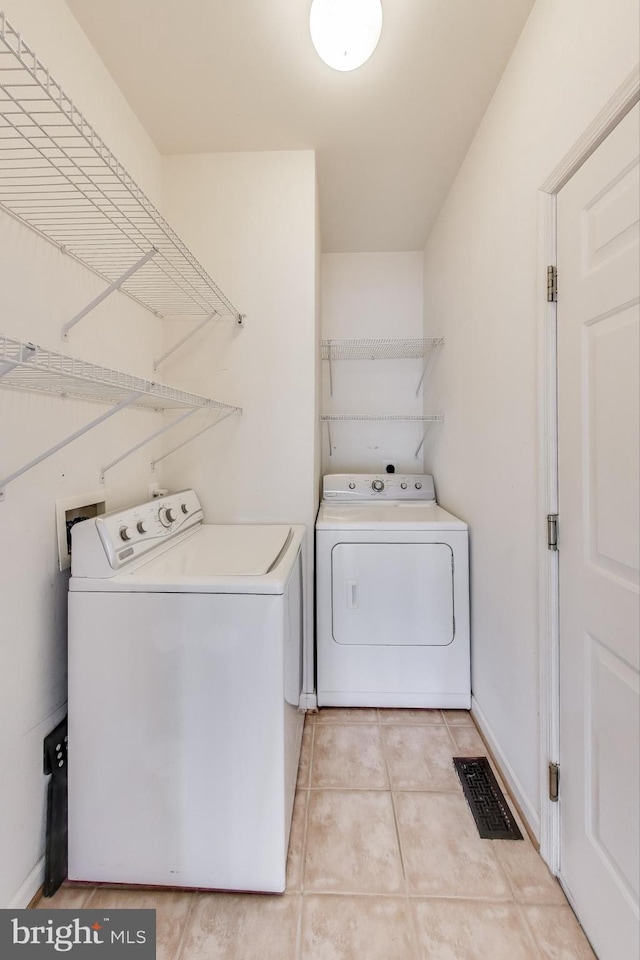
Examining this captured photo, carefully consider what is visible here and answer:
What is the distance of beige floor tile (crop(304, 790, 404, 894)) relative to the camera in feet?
3.88

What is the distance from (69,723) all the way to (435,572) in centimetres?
153

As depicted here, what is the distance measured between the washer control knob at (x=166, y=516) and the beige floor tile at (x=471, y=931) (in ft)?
4.71

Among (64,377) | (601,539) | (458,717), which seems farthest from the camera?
(458,717)

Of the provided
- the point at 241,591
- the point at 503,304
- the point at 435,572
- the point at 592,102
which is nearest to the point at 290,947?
the point at 241,591

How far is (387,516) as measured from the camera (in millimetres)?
2104

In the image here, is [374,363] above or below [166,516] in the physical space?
above

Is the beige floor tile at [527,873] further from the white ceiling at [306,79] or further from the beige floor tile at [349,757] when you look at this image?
the white ceiling at [306,79]

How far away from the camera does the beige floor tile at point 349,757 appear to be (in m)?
1.54

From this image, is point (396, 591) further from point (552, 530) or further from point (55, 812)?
point (55, 812)

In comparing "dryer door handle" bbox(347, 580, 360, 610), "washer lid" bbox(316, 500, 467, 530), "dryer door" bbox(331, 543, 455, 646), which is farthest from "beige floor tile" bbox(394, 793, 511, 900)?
"washer lid" bbox(316, 500, 467, 530)

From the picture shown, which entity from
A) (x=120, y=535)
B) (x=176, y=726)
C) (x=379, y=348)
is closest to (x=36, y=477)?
(x=120, y=535)

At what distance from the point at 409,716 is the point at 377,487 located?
50.6 inches

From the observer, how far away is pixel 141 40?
1.39 m

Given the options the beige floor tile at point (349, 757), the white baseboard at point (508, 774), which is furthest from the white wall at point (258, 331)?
the white baseboard at point (508, 774)
